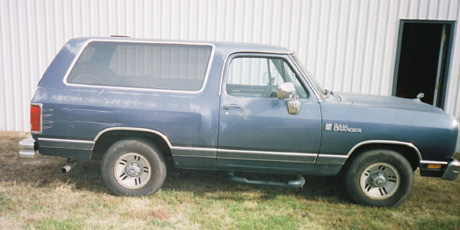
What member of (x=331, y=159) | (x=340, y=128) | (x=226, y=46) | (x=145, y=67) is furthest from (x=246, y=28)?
(x=331, y=159)

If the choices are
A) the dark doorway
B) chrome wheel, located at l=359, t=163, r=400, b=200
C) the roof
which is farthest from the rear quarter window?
the dark doorway

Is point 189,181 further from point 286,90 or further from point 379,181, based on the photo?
point 379,181

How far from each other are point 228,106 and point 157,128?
91 centimetres

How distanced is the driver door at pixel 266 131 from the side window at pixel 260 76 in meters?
0.02

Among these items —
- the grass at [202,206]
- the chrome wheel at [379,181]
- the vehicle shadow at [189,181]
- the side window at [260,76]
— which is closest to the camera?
the grass at [202,206]

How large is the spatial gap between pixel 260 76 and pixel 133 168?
2041 millimetres

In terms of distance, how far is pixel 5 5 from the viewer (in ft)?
25.9

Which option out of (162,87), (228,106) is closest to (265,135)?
(228,106)

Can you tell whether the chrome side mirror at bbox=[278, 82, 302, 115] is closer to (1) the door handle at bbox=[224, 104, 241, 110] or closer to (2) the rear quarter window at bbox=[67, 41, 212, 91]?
(1) the door handle at bbox=[224, 104, 241, 110]

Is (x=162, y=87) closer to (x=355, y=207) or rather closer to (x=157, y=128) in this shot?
(x=157, y=128)

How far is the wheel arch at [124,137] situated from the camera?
4.53 metres

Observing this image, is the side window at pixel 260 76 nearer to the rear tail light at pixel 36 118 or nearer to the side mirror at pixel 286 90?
the side mirror at pixel 286 90

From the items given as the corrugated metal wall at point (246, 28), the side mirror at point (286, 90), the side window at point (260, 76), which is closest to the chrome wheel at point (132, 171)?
the side window at point (260, 76)

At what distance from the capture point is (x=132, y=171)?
4664 mm
